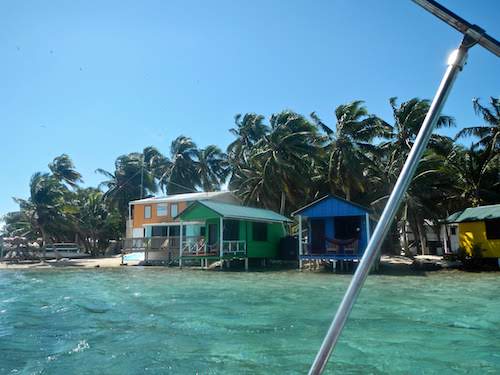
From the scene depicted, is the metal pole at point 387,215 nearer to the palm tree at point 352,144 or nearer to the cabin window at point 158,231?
the palm tree at point 352,144

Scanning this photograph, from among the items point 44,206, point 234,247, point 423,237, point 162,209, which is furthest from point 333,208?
point 44,206

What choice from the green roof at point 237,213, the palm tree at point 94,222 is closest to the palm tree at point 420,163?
the green roof at point 237,213

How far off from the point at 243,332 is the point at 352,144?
2381 centimetres

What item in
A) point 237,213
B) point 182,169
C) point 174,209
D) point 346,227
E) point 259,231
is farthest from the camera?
point 182,169

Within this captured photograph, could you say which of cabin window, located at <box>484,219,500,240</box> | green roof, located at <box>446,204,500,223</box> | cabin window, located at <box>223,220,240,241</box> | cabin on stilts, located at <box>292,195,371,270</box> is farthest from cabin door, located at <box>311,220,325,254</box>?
cabin window, located at <box>484,219,500,240</box>

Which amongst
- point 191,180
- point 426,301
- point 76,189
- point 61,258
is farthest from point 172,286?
point 76,189

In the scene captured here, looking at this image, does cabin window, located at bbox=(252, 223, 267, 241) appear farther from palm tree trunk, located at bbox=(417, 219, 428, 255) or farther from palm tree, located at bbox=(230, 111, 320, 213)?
palm tree trunk, located at bbox=(417, 219, 428, 255)

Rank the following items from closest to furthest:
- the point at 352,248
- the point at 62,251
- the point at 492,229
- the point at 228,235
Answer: the point at 352,248 → the point at 492,229 → the point at 228,235 → the point at 62,251

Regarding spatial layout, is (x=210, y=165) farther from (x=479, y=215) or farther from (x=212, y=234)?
(x=479, y=215)

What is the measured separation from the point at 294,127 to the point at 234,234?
1194 cm

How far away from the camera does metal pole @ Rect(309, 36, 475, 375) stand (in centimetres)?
127

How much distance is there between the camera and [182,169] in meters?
45.6

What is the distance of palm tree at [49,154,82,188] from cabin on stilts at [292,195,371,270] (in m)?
35.5

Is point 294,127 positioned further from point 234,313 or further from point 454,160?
point 234,313
